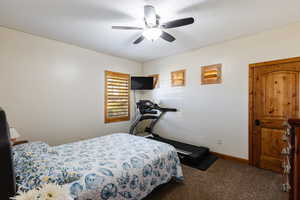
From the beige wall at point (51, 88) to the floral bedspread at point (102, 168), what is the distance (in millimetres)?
1190

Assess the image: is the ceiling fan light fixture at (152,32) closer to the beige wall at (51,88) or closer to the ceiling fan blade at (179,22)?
the ceiling fan blade at (179,22)

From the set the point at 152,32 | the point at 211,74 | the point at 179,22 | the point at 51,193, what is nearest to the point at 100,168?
the point at 51,193

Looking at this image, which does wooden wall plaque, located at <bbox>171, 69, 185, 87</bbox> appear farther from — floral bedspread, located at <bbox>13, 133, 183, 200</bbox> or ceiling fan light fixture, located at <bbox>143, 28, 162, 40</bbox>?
floral bedspread, located at <bbox>13, 133, 183, 200</bbox>

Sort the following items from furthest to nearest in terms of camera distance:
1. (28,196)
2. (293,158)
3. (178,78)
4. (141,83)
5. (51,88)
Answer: (141,83) → (178,78) → (51,88) → (293,158) → (28,196)

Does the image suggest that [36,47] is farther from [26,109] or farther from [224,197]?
[224,197]

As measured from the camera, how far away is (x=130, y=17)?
2264mm

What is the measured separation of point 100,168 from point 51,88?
243cm

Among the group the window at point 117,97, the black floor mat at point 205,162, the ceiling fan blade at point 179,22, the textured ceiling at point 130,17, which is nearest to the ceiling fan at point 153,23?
the ceiling fan blade at point 179,22

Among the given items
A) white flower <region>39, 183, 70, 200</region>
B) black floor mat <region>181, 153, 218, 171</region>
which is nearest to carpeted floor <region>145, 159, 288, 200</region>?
black floor mat <region>181, 153, 218, 171</region>

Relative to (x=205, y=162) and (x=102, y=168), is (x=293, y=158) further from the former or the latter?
(x=205, y=162)

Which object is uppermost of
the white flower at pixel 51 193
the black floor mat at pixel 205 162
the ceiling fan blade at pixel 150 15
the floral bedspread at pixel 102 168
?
the ceiling fan blade at pixel 150 15

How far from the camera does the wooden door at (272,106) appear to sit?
Answer: 2475mm

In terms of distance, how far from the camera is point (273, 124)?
2.65 meters

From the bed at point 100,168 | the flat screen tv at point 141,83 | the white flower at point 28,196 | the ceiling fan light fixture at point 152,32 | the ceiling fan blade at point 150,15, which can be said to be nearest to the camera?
the white flower at point 28,196
